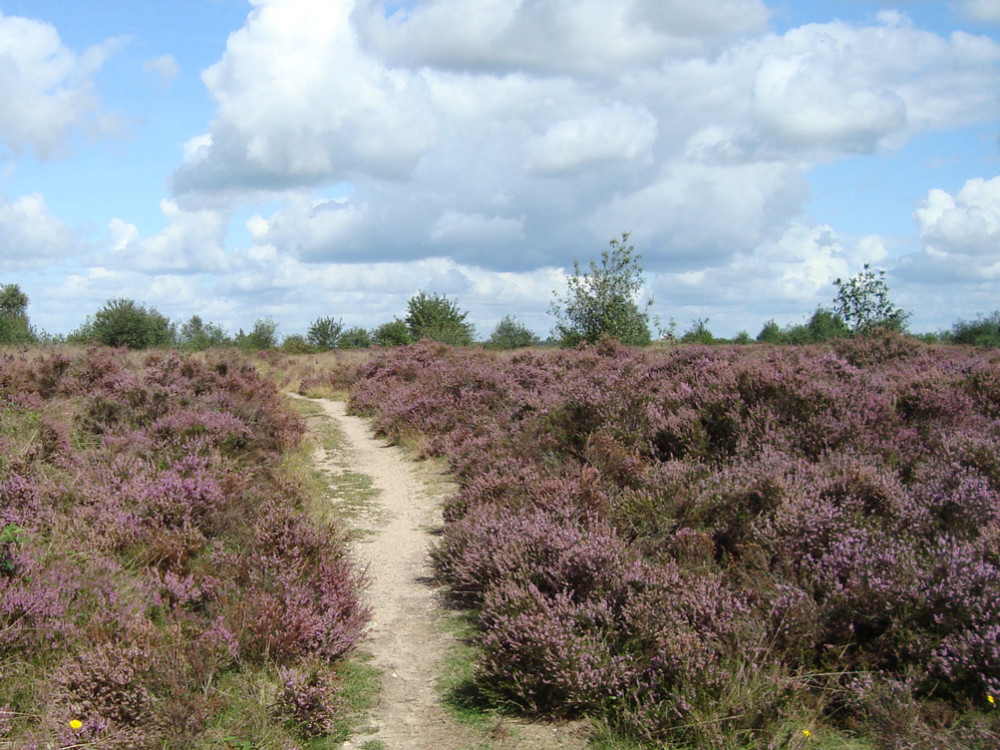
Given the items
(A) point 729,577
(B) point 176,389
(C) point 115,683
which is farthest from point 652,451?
(B) point 176,389

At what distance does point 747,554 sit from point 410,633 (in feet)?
9.10

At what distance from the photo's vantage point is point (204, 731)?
13.3 feet

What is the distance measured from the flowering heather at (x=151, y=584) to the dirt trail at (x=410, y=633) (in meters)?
0.41

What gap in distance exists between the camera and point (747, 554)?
5.43 meters

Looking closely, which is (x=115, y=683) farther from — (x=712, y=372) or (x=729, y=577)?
(x=712, y=372)

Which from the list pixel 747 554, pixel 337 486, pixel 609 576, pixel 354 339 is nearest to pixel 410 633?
pixel 609 576

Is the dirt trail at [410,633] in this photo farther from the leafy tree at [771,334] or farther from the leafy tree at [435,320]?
the leafy tree at [771,334]

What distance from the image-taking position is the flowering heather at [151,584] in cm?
404

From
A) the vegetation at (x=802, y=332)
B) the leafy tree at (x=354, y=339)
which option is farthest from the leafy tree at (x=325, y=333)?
the vegetation at (x=802, y=332)

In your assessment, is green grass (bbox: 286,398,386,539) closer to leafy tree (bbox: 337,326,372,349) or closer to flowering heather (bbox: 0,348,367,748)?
flowering heather (bbox: 0,348,367,748)

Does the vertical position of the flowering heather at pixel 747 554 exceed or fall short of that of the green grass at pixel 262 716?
it exceeds it

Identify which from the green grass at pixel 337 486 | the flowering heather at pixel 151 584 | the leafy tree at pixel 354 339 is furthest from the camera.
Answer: the leafy tree at pixel 354 339

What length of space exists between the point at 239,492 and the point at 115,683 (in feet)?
11.4

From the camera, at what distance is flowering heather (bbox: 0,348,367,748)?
4035 millimetres
